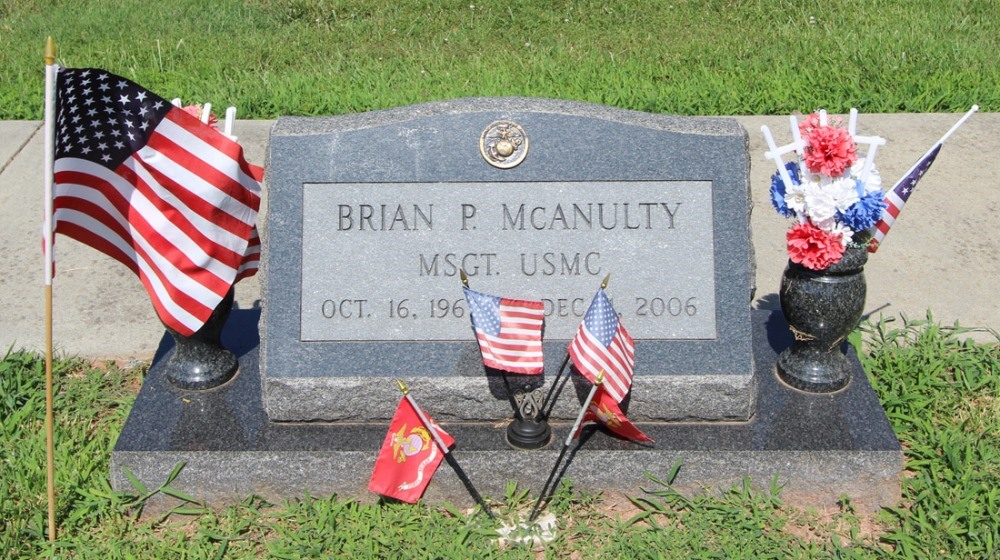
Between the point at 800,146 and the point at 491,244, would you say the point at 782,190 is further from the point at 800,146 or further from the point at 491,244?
the point at 491,244

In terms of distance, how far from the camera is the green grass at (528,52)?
24.5 feet

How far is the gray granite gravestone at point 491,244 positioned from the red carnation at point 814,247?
203 mm

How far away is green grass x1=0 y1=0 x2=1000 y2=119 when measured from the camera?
747 cm

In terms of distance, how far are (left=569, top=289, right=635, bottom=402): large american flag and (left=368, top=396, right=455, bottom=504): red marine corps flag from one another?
546 millimetres

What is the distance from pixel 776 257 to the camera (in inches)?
233

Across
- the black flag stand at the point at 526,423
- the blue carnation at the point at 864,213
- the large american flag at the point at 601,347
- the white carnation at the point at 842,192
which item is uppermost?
the white carnation at the point at 842,192

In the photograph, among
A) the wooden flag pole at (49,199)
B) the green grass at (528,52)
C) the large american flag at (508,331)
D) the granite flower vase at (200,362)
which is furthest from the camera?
the green grass at (528,52)

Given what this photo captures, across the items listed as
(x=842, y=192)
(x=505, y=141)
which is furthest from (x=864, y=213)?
(x=505, y=141)

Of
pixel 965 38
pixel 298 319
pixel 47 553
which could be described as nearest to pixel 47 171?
pixel 298 319

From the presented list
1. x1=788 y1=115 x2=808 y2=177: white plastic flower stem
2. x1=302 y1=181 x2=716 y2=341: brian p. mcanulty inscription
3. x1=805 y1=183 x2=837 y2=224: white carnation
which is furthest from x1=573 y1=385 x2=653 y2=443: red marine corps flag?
x1=788 y1=115 x2=808 y2=177: white plastic flower stem

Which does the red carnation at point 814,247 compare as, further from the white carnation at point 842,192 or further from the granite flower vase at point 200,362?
the granite flower vase at point 200,362

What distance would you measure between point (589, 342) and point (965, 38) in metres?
5.80

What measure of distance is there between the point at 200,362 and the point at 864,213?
8.53ft

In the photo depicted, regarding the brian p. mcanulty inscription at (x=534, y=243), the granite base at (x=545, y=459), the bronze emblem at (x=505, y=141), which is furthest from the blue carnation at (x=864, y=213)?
the bronze emblem at (x=505, y=141)
